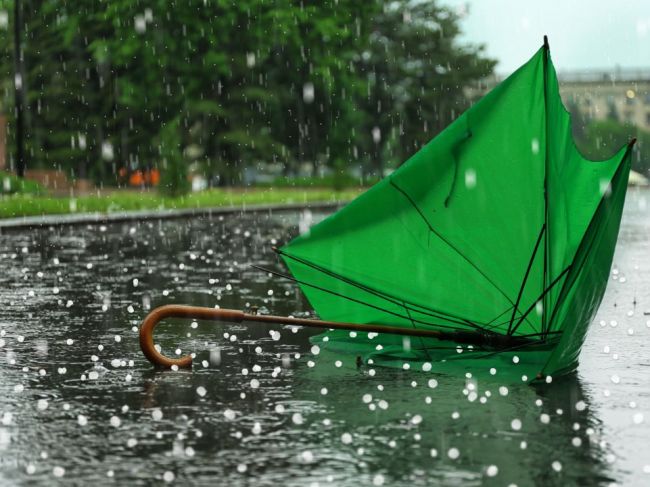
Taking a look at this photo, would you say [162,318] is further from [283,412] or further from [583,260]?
[583,260]

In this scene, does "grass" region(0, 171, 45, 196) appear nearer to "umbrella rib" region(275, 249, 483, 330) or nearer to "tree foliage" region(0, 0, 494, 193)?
"tree foliage" region(0, 0, 494, 193)

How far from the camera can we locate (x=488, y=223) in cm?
902

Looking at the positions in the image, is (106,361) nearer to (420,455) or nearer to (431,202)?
(431,202)

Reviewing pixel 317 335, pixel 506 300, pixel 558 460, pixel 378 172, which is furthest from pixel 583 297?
pixel 378 172

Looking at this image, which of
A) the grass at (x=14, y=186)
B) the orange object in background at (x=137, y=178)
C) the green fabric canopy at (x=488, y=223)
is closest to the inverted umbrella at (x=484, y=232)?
the green fabric canopy at (x=488, y=223)

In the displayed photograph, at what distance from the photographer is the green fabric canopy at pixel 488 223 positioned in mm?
8773

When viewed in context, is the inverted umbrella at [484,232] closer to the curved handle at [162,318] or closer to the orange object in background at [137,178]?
the curved handle at [162,318]

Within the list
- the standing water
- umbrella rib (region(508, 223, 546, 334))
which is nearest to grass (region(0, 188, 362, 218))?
the standing water

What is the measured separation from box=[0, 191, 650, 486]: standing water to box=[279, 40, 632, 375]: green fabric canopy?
61 centimetres

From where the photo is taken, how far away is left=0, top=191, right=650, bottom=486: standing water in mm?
5723

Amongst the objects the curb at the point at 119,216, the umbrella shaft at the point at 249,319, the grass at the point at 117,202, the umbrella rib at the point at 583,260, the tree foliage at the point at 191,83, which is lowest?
the umbrella shaft at the point at 249,319

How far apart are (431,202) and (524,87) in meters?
1.03

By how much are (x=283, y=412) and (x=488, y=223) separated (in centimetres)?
258

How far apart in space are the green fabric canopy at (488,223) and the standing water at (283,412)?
1.99 ft
